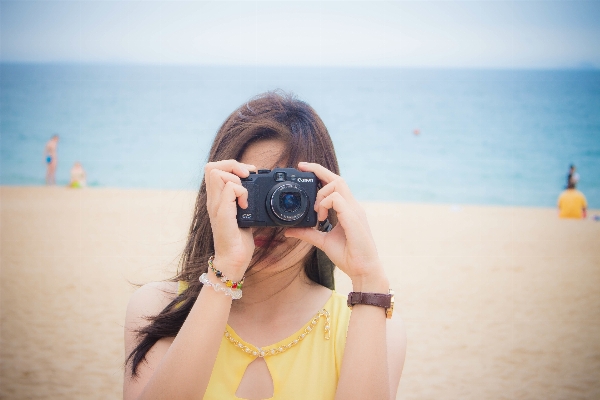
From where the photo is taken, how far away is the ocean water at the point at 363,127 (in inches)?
706

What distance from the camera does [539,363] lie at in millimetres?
4316

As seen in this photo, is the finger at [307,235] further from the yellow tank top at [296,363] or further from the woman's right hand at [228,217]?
the yellow tank top at [296,363]

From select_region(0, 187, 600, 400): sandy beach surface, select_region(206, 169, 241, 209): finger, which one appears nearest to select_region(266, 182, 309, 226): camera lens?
select_region(206, 169, 241, 209): finger

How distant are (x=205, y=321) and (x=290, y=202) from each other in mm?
406

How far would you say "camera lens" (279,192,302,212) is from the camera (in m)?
1.41

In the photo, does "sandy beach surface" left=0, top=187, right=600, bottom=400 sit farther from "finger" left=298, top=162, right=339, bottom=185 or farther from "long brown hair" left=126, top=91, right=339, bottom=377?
"finger" left=298, top=162, right=339, bottom=185

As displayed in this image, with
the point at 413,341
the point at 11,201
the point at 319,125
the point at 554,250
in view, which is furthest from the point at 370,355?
the point at 11,201

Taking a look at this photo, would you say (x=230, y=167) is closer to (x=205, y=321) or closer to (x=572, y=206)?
(x=205, y=321)

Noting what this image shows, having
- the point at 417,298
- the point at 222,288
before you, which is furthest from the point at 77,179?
the point at 222,288

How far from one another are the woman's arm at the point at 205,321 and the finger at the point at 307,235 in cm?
13

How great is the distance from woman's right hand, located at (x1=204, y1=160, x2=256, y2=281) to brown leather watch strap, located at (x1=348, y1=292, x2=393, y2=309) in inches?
11.9

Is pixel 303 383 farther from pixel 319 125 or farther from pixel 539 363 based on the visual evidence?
pixel 539 363

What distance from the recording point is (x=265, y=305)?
1.53 metres

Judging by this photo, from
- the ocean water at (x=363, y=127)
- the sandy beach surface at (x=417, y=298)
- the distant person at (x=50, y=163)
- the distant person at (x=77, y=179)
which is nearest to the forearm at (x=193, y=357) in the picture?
the sandy beach surface at (x=417, y=298)
